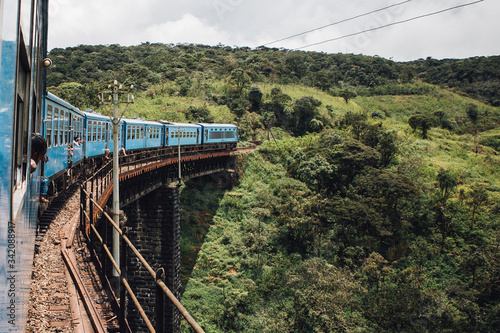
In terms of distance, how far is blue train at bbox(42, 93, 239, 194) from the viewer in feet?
34.1

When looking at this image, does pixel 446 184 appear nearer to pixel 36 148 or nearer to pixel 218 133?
pixel 218 133

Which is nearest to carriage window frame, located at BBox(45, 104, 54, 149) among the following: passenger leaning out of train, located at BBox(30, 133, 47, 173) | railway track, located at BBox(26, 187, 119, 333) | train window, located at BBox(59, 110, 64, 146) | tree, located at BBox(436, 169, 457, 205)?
train window, located at BBox(59, 110, 64, 146)

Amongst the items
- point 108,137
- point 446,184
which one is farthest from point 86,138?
point 446,184

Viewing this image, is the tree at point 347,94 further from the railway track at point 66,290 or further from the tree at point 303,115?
the railway track at point 66,290

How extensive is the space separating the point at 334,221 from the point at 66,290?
24094mm

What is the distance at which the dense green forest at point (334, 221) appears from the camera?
2184cm

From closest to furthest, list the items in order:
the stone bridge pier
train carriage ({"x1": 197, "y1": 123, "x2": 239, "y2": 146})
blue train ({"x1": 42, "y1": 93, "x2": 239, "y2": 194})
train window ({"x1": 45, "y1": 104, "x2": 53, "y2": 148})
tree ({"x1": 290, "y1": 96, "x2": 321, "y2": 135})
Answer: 1. train window ({"x1": 45, "y1": 104, "x2": 53, "y2": 148})
2. blue train ({"x1": 42, "y1": 93, "x2": 239, "y2": 194})
3. the stone bridge pier
4. train carriage ({"x1": 197, "y1": 123, "x2": 239, "y2": 146})
5. tree ({"x1": 290, "y1": 96, "x2": 321, "y2": 135})

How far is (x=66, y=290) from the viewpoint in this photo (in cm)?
479

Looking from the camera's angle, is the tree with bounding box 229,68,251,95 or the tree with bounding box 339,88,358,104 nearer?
the tree with bounding box 229,68,251,95

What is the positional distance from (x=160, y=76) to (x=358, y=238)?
4097cm

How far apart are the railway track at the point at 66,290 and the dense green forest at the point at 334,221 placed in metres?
16.1

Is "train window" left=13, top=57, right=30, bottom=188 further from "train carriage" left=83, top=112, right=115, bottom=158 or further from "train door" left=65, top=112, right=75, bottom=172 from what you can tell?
"train carriage" left=83, top=112, right=115, bottom=158

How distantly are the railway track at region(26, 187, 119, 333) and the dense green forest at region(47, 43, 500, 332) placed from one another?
16.1m

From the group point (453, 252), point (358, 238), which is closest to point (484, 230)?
point (453, 252)
